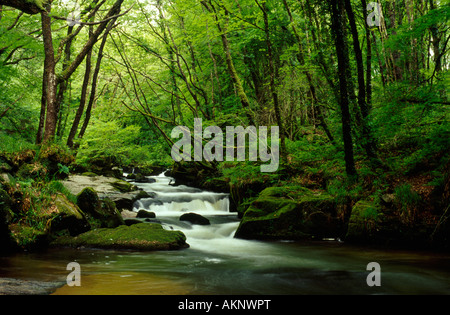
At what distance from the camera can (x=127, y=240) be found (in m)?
5.92

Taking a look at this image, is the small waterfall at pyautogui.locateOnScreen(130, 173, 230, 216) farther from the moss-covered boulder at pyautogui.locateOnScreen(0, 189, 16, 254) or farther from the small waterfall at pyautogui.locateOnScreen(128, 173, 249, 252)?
the moss-covered boulder at pyautogui.locateOnScreen(0, 189, 16, 254)

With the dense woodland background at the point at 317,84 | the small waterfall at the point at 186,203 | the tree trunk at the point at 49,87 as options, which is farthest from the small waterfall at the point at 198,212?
the tree trunk at the point at 49,87

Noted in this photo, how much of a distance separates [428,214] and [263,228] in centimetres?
337

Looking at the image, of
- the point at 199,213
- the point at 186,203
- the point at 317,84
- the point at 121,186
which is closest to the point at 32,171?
the point at 121,186

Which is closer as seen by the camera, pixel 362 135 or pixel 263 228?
pixel 362 135

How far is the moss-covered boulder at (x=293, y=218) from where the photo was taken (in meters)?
6.59

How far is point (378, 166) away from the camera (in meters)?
6.69

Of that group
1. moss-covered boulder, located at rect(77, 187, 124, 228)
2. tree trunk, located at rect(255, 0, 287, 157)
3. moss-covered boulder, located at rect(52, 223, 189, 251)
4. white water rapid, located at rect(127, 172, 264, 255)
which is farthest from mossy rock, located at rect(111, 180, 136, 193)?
tree trunk, located at rect(255, 0, 287, 157)

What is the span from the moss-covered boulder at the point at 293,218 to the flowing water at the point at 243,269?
12.2 inches

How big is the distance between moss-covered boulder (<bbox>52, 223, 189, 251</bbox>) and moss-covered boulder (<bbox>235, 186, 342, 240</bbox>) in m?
1.88

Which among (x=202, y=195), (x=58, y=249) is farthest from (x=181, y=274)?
(x=202, y=195)

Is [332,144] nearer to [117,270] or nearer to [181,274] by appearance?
[181,274]

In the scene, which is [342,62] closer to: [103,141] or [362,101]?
[362,101]

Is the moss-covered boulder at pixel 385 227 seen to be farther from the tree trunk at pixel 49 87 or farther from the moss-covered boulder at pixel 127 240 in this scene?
the tree trunk at pixel 49 87
